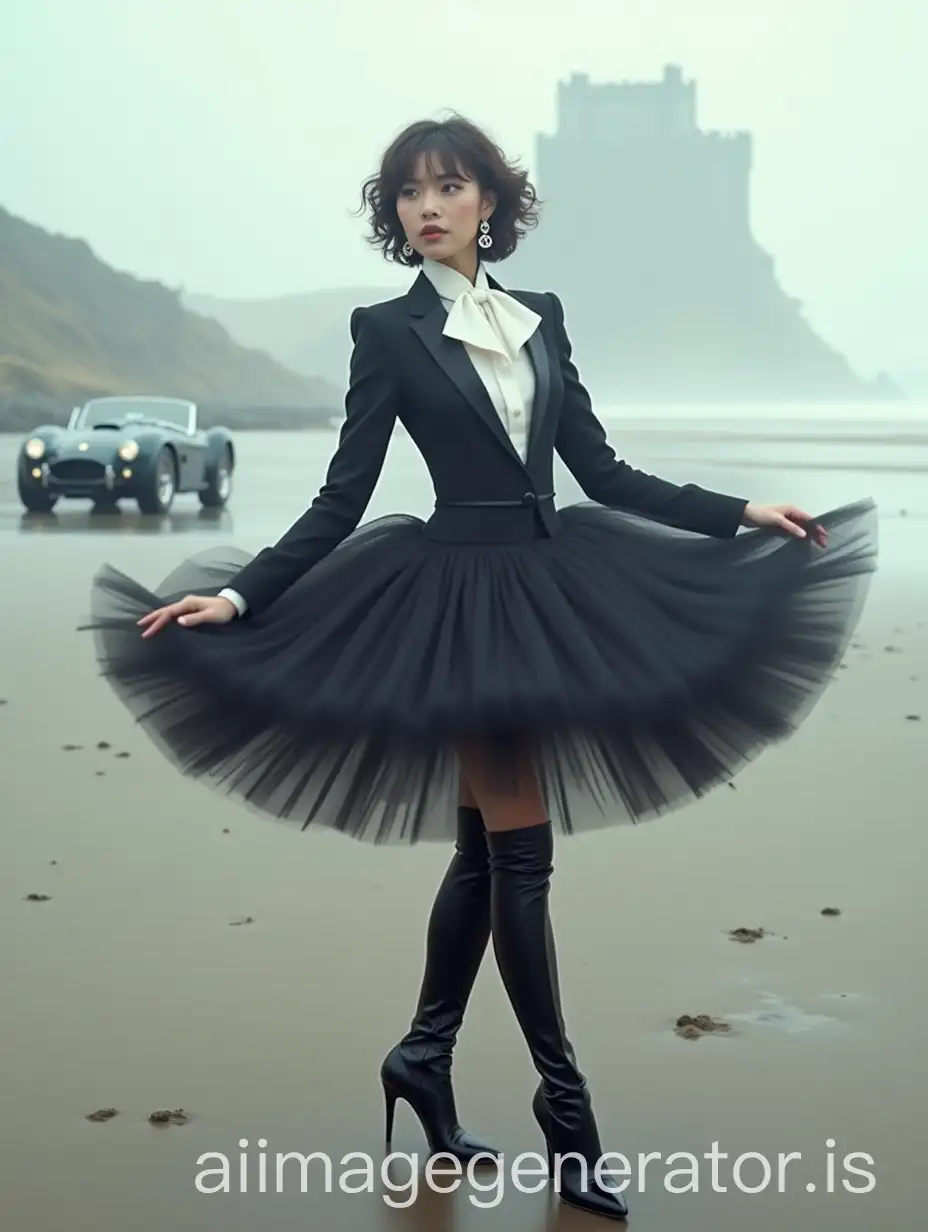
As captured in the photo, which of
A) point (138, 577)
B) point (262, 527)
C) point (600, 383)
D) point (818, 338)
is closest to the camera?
point (138, 577)

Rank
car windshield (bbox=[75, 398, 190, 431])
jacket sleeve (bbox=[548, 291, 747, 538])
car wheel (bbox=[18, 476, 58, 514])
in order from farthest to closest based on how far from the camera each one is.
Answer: car windshield (bbox=[75, 398, 190, 431]) → car wheel (bbox=[18, 476, 58, 514]) → jacket sleeve (bbox=[548, 291, 747, 538])

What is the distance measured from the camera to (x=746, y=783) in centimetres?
492

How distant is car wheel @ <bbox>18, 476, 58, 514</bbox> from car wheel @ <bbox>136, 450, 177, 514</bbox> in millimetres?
641

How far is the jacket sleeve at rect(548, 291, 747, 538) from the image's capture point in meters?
2.74

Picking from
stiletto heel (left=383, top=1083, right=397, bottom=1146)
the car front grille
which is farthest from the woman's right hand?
the car front grille

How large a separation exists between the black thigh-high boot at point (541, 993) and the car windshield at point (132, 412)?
1189 centimetres

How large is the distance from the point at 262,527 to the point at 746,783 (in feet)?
23.0

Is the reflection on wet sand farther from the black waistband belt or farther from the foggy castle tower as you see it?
the foggy castle tower

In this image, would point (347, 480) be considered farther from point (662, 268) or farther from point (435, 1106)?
point (662, 268)

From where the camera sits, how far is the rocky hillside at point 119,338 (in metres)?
58.9

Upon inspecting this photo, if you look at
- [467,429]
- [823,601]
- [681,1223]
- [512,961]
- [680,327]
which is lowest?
[681,1223]

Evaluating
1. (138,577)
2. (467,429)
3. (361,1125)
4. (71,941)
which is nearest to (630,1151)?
(361,1125)

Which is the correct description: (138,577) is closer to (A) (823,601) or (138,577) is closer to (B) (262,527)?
(B) (262,527)

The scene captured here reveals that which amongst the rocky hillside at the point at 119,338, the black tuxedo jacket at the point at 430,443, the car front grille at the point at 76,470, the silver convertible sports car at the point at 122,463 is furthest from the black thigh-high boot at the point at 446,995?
the rocky hillside at the point at 119,338
